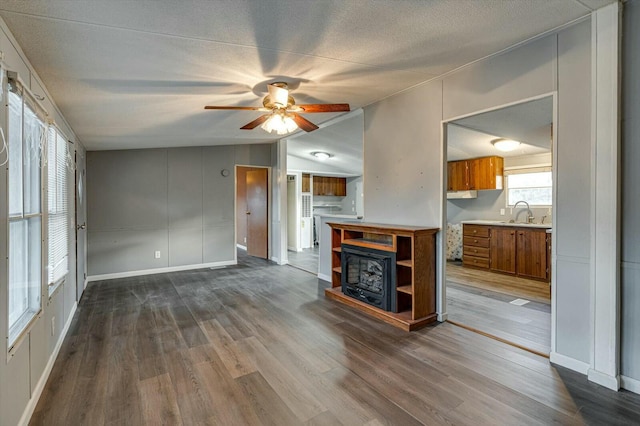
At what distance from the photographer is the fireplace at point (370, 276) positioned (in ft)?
10.7

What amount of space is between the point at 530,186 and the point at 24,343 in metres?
6.74

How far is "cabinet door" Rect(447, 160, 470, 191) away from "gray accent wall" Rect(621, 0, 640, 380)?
419cm

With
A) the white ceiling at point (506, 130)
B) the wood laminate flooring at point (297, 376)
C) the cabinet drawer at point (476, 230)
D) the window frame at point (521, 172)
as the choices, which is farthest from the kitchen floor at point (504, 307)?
the white ceiling at point (506, 130)

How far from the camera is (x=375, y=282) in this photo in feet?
11.3

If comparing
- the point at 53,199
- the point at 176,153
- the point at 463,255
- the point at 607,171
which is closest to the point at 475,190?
the point at 463,255

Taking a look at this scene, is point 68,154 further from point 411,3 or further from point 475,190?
point 475,190

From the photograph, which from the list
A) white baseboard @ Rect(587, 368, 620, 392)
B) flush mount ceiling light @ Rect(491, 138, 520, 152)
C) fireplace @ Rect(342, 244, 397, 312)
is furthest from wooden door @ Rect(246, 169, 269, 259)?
white baseboard @ Rect(587, 368, 620, 392)

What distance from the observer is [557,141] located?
2.34m

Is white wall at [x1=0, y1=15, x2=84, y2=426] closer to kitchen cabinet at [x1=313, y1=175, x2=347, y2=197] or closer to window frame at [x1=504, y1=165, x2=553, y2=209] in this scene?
window frame at [x1=504, y1=165, x2=553, y2=209]

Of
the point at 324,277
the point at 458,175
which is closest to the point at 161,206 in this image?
the point at 324,277

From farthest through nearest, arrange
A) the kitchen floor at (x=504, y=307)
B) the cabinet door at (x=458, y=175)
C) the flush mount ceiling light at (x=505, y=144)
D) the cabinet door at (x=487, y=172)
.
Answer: the cabinet door at (x=458, y=175) < the cabinet door at (x=487, y=172) < the flush mount ceiling light at (x=505, y=144) < the kitchen floor at (x=504, y=307)

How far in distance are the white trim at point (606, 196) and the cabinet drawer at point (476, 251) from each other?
3.61 m

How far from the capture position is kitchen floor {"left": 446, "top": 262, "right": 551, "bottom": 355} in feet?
9.55

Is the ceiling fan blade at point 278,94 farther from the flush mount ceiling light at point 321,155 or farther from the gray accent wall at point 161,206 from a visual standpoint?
the flush mount ceiling light at point 321,155
